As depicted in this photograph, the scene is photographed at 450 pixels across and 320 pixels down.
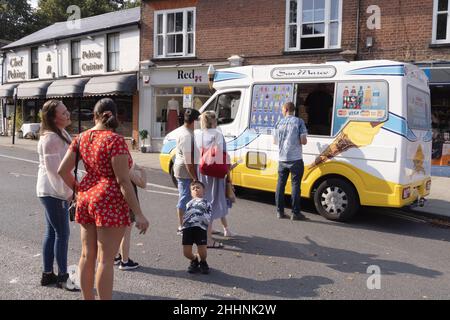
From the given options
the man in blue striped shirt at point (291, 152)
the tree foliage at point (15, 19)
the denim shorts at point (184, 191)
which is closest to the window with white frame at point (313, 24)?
the man in blue striped shirt at point (291, 152)

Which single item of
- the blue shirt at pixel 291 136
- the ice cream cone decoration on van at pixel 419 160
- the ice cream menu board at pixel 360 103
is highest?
the ice cream menu board at pixel 360 103

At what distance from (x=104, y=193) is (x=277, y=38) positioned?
12.7m

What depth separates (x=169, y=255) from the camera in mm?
5141

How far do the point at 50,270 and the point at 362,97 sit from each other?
205 inches

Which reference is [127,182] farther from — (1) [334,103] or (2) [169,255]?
(1) [334,103]

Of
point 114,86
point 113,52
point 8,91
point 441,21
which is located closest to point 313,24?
point 441,21

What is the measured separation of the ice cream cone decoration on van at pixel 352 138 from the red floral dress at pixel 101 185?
15.4ft

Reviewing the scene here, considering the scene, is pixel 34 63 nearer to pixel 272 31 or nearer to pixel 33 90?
pixel 33 90

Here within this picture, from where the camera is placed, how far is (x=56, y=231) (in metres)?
3.95

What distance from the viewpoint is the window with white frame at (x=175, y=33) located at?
16.9 meters

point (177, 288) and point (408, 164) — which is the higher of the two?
point (408, 164)

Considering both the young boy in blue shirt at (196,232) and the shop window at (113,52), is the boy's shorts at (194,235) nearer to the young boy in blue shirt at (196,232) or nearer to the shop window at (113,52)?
the young boy in blue shirt at (196,232)
